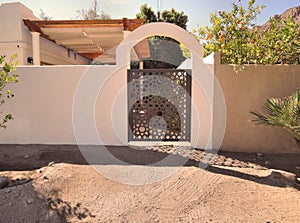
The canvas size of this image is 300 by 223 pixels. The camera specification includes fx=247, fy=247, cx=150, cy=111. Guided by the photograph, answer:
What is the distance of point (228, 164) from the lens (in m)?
6.51

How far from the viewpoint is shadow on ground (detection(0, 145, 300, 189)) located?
249 inches

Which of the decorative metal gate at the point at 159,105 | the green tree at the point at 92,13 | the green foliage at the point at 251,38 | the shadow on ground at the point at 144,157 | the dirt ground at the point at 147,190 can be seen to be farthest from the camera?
the green tree at the point at 92,13

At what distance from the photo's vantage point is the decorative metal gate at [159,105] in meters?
7.89

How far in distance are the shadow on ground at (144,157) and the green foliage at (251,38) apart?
9.89 feet

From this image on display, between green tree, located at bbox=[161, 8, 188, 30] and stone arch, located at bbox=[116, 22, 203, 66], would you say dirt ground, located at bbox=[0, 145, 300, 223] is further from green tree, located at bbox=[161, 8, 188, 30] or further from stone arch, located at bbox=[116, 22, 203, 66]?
green tree, located at bbox=[161, 8, 188, 30]

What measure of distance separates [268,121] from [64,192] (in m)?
5.20

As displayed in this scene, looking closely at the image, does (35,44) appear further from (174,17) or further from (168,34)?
(174,17)

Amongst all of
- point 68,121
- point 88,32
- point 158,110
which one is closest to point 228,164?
point 158,110

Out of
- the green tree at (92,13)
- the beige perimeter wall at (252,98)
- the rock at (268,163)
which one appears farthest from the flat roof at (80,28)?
the green tree at (92,13)

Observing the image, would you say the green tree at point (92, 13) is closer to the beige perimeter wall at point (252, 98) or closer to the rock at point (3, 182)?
the beige perimeter wall at point (252, 98)

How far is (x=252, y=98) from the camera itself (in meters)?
7.37

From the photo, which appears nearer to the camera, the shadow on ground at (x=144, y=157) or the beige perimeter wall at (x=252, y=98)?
the shadow on ground at (x=144, y=157)

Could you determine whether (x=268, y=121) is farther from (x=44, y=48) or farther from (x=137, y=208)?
(x=44, y=48)

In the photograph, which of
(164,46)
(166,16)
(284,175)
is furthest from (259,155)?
(166,16)
